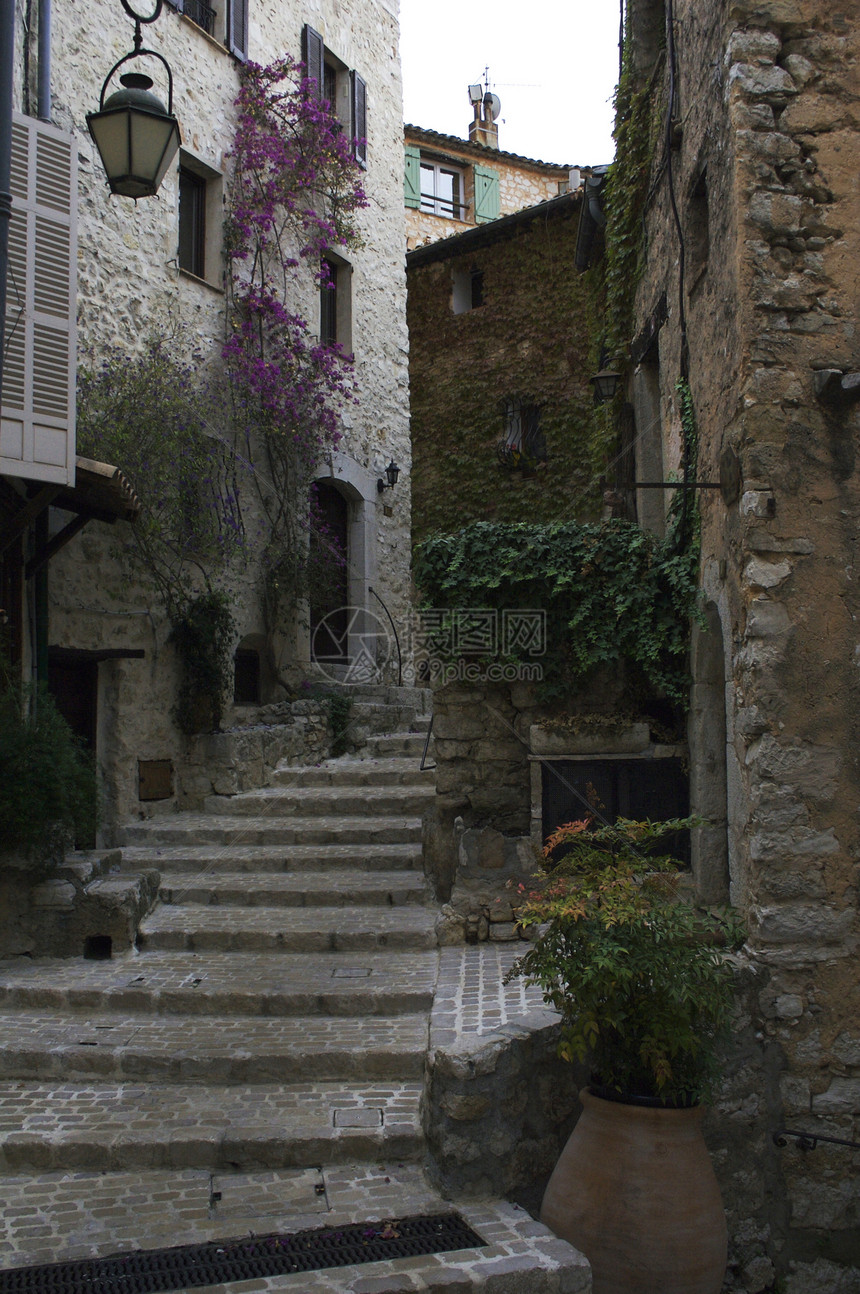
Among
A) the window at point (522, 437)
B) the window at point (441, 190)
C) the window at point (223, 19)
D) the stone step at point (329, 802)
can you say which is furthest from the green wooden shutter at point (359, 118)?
the stone step at point (329, 802)

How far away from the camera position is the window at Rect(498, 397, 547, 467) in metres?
14.3

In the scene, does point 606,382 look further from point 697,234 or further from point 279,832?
point 279,832

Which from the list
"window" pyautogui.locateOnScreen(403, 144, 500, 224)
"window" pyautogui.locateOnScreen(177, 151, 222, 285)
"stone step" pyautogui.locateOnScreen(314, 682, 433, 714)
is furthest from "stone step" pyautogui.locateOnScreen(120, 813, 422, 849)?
"window" pyautogui.locateOnScreen(403, 144, 500, 224)

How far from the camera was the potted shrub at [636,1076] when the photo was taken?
3.56 metres

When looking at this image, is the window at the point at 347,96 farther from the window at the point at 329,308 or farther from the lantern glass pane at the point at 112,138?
the lantern glass pane at the point at 112,138

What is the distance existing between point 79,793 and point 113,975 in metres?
1.17

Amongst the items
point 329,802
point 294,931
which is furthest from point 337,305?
point 294,931

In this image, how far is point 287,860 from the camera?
7387mm

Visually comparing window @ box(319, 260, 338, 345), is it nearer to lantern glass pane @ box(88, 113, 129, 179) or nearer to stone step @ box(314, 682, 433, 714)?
stone step @ box(314, 682, 433, 714)

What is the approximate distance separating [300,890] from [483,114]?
22602 millimetres

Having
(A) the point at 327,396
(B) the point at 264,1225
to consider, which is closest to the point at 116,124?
(B) the point at 264,1225

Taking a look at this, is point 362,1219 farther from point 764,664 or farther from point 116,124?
point 116,124

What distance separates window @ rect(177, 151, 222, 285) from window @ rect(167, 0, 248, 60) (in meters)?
1.47

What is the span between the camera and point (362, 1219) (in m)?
3.71
